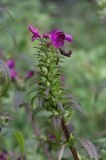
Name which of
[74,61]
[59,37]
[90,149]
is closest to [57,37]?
[59,37]

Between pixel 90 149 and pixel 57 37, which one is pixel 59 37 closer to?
pixel 57 37

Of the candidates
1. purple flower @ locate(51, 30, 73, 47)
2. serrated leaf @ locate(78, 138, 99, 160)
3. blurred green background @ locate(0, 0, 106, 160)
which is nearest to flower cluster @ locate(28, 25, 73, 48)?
purple flower @ locate(51, 30, 73, 47)

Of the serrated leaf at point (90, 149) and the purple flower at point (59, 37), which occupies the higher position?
the purple flower at point (59, 37)

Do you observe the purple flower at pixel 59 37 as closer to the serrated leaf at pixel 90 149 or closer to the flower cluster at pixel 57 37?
the flower cluster at pixel 57 37

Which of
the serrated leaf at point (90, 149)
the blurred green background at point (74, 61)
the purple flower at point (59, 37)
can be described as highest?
the blurred green background at point (74, 61)

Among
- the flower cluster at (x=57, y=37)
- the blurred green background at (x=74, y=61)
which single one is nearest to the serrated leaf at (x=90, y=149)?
the flower cluster at (x=57, y=37)

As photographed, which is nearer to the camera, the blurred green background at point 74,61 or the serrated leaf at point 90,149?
the serrated leaf at point 90,149

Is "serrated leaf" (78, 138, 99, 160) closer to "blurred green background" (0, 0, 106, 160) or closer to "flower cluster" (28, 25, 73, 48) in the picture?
"flower cluster" (28, 25, 73, 48)

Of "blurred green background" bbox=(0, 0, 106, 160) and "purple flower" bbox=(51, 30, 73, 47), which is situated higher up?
"blurred green background" bbox=(0, 0, 106, 160)
